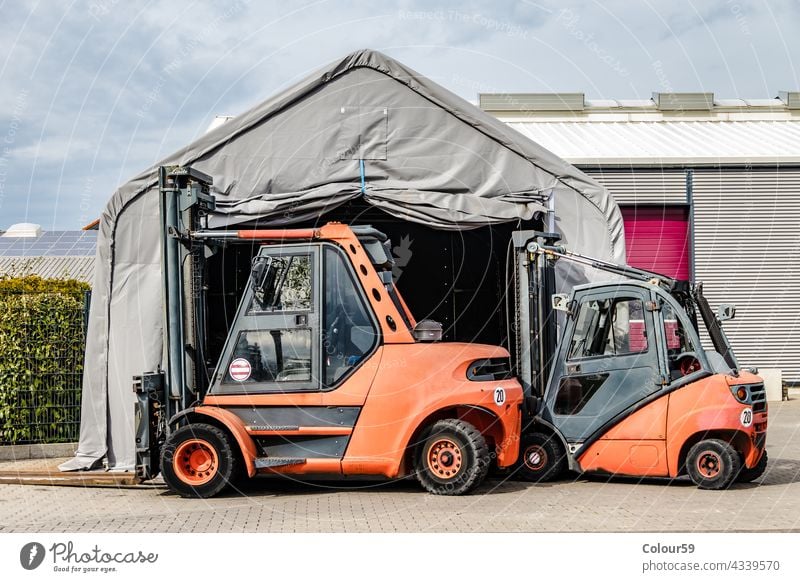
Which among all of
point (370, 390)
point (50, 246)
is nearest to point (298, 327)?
point (370, 390)

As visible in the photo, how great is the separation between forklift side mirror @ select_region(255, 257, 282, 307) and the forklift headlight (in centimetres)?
488

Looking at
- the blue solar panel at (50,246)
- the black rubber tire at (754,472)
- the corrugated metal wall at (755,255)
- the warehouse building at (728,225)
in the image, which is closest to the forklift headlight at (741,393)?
the black rubber tire at (754,472)

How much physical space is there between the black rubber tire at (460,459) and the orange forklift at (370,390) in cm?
1

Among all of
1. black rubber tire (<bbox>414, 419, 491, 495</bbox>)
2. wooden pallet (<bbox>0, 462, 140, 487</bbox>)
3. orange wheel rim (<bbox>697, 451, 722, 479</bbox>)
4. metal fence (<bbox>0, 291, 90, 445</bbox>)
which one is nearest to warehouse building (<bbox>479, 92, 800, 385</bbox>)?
orange wheel rim (<bbox>697, 451, 722, 479</bbox>)

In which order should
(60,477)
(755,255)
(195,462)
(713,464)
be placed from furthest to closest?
(755,255), (60,477), (713,464), (195,462)

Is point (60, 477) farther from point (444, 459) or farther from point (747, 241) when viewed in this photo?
point (747, 241)

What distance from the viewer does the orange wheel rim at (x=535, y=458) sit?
10.1m

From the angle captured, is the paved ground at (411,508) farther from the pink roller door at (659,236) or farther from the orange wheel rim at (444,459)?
the pink roller door at (659,236)

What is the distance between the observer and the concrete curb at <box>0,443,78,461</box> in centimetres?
1235

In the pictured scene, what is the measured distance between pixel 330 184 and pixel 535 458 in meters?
4.34

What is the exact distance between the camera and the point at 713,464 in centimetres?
952

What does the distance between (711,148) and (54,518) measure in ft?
60.2

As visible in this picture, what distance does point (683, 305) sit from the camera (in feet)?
34.2
